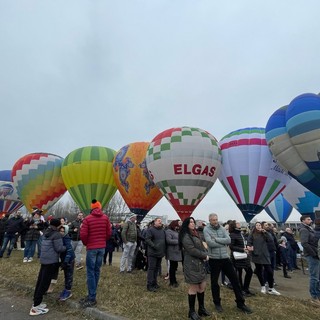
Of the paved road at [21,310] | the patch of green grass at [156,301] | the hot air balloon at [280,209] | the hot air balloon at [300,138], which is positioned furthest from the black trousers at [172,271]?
the hot air balloon at [280,209]

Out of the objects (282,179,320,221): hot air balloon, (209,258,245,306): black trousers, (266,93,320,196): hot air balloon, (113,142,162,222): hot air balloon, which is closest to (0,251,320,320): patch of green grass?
(209,258,245,306): black trousers

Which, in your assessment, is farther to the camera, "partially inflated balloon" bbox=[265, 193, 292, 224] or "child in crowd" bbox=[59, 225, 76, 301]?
"partially inflated balloon" bbox=[265, 193, 292, 224]

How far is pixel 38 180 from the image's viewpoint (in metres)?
20.5

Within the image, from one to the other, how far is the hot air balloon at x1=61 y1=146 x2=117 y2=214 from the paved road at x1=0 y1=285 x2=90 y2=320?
40.4 feet

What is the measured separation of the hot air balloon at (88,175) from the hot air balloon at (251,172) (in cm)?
752

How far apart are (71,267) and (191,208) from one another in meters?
10.9

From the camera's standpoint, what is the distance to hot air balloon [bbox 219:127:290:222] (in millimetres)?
18031

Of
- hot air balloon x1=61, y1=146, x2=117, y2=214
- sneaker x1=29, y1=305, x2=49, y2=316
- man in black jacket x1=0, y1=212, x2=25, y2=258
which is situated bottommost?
sneaker x1=29, y1=305, x2=49, y2=316

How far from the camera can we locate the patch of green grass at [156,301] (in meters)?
5.52

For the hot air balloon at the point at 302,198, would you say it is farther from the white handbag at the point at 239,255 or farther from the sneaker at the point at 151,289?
the sneaker at the point at 151,289

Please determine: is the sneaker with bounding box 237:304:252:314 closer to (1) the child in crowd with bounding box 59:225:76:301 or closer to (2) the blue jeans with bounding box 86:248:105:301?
(2) the blue jeans with bounding box 86:248:105:301

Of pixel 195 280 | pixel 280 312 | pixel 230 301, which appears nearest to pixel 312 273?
pixel 280 312

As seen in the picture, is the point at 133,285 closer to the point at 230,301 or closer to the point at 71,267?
the point at 71,267

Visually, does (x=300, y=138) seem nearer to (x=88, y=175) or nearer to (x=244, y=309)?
(x=244, y=309)
